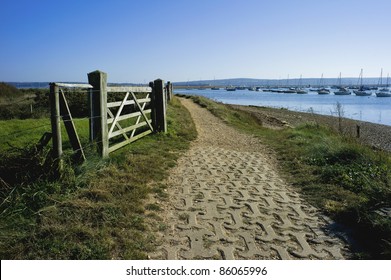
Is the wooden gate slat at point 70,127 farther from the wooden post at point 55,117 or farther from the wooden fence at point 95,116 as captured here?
the wooden post at point 55,117

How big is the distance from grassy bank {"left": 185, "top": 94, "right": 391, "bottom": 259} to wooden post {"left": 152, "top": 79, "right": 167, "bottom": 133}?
3968mm

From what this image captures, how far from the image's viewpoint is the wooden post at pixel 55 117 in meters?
5.18

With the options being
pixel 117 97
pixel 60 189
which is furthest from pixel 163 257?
pixel 117 97

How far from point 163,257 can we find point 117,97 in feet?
49.4

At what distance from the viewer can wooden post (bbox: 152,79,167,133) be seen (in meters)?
11.2

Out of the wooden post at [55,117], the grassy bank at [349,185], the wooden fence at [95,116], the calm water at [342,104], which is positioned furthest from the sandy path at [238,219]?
the calm water at [342,104]

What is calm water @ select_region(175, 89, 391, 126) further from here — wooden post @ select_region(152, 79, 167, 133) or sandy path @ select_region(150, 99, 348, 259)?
sandy path @ select_region(150, 99, 348, 259)

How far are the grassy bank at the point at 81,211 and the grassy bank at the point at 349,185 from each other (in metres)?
2.59

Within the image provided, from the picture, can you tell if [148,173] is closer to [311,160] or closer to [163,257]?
[163,257]

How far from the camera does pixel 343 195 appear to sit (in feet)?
18.0

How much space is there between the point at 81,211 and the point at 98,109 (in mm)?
3148

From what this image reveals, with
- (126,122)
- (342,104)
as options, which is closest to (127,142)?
(126,122)
